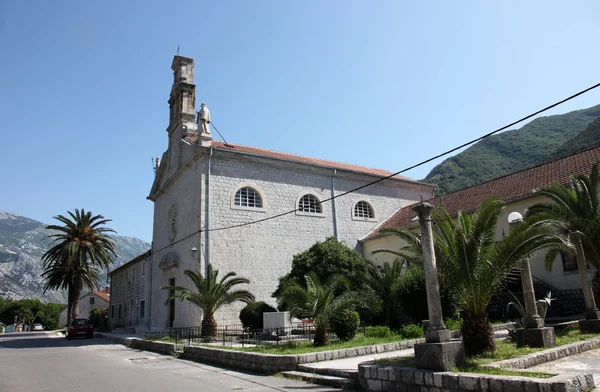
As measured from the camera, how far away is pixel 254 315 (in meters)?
17.2

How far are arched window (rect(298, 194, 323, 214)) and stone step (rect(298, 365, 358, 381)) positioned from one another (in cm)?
1478

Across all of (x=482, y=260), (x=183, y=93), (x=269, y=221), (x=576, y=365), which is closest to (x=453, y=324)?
(x=482, y=260)

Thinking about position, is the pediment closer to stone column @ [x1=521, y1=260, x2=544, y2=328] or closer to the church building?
the church building

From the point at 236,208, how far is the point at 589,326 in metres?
15.4

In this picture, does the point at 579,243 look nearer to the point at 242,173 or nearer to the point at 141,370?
the point at 141,370

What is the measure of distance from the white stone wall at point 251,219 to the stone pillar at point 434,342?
13.7 meters

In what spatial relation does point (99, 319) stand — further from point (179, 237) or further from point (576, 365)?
point (576, 365)

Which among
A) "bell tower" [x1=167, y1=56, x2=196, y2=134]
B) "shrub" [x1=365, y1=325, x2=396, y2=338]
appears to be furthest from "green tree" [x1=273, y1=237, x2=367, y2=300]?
"bell tower" [x1=167, y1=56, x2=196, y2=134]

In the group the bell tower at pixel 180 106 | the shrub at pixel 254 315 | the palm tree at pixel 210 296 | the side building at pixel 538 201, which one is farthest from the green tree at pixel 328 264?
the bell tower at pixel 180 106

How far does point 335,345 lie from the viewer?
1117 cm

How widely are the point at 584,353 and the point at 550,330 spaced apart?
69cm

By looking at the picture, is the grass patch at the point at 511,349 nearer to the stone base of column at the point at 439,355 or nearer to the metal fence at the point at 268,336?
the stone base of column at the point at 439,355

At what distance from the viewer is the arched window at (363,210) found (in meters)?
25.9

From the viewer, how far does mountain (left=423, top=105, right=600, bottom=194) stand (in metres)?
58.8
